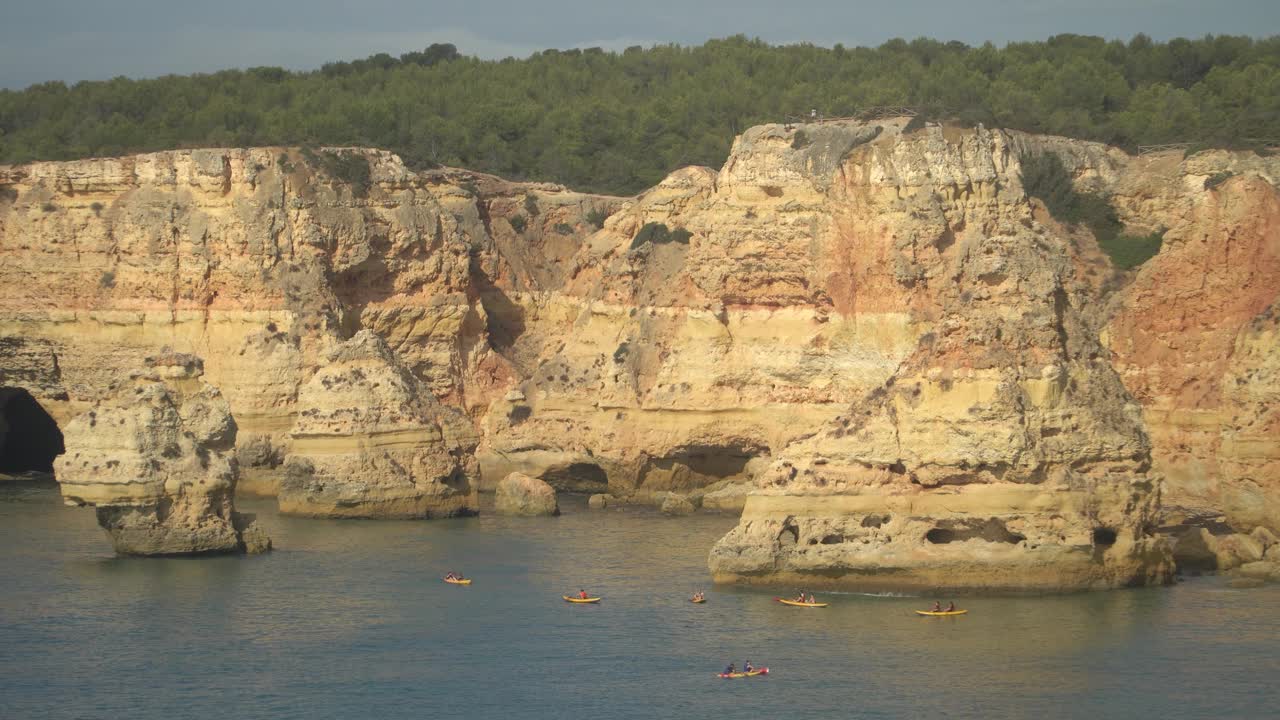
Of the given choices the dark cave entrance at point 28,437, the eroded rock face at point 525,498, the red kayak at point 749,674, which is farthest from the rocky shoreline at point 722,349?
the red kayak at point 749,674

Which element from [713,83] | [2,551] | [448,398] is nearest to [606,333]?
[448,398]

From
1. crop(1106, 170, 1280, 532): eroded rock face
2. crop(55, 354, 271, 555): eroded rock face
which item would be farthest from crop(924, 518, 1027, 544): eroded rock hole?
crop(55, 354, 271, 555): eroded rock face

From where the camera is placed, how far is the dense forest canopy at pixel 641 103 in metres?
63.2

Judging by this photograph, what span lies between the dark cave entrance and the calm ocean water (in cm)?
2103

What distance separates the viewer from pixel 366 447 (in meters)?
44.8

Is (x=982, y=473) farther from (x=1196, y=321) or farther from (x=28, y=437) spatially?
(x=28, y=437)

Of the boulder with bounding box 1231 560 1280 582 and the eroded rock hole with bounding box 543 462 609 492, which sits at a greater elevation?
the eroded rock hole with bounding box 543 462 609 492

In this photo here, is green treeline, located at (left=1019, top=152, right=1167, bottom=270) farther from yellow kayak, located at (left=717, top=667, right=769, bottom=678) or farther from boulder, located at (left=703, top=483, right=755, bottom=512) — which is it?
yellow kayak, located at (left=717, top=667, right=769, bottom=678)

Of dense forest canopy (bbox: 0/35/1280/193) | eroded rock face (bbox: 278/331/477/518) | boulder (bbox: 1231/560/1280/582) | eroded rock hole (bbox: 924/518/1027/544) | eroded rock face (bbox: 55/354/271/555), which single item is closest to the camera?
eroded rock hole (bbox: 924/518/1027/544)

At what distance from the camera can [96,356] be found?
54875mm

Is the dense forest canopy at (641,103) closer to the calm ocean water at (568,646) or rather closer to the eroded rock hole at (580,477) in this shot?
the eroded rock hole at (580,477)

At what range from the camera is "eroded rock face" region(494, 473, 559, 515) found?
4678 cm

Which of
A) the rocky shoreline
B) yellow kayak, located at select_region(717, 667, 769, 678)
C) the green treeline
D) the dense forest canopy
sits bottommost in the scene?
yellow kayak, located at select_region(717, 667, 769, 678)

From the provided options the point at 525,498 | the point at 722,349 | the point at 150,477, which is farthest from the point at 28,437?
the point at 150,477
